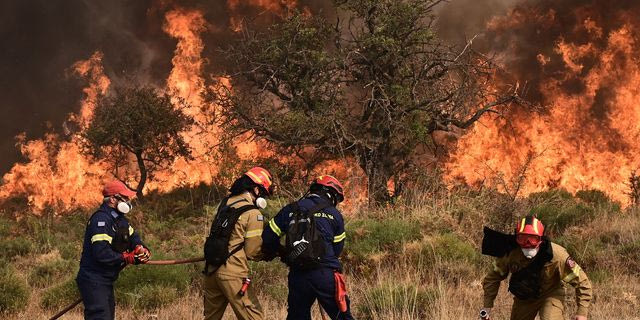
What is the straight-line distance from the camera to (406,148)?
18.3 meters

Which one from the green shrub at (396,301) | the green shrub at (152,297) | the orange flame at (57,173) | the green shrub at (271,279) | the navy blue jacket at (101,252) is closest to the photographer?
the navy blue jacket at (101,252)

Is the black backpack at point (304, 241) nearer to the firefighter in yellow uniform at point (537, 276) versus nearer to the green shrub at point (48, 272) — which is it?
the firefighter in yellow uniform at point (537, 276)

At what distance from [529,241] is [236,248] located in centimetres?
260

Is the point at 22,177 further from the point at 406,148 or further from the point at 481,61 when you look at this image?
the point at 481,61

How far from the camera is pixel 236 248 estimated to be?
6.13 metres

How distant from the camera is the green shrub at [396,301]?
8.05 metres

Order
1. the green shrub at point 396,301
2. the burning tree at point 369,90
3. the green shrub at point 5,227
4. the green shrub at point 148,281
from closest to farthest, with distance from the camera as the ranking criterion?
the green shrub at point 396,301, the green shrub at point 148,281, the green shrub at point 5,227, the burning tree at point 369,90

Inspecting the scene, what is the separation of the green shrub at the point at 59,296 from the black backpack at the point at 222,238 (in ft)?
14.5

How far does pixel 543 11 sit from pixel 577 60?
2.98m

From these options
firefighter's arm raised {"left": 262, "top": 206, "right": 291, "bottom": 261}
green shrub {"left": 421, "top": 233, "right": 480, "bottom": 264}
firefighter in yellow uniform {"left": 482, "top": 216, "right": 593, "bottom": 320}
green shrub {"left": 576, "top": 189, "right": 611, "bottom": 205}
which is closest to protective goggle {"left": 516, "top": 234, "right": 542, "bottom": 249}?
firefighter in yellow uniform {"left": 482, "top": 216, "right": 593, "bottom": 320}

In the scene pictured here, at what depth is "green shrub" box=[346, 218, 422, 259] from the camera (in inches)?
440

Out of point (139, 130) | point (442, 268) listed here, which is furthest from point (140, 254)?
point (139, 130)

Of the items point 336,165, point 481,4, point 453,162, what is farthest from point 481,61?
point 481,4

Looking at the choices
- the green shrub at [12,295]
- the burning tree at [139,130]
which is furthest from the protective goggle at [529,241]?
the burning tree at [139,130]
